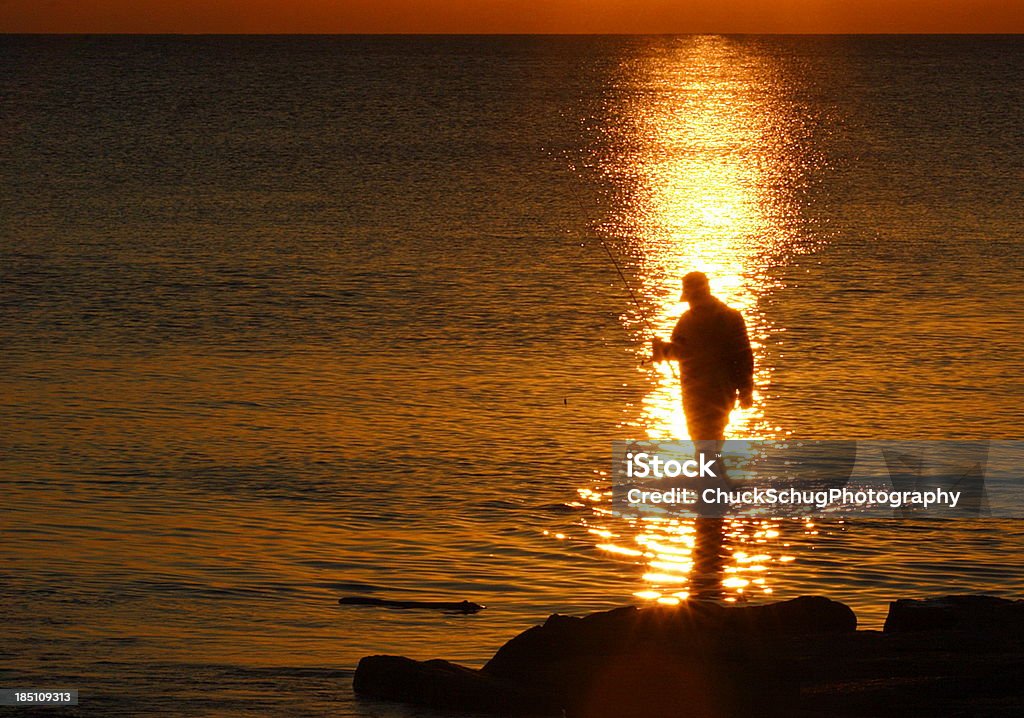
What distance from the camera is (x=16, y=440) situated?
44.9ft

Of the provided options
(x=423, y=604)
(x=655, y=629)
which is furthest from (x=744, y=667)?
(x=423, y=604)

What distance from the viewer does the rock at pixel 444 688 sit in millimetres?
7082

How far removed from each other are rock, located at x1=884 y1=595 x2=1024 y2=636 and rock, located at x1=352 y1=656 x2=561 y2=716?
1668 millimetres

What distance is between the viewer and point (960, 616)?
747 cm

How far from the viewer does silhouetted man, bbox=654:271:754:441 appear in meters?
10.1

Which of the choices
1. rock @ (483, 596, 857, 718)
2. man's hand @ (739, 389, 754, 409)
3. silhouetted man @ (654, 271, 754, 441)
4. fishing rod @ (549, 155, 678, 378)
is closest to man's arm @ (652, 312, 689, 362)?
silhouetted man @ (654, 271, 754, 441)

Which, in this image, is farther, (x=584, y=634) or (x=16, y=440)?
(x=16, y=440)

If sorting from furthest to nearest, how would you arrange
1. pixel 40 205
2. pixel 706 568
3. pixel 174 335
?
pixel 40 205, pixel 174 335, pixel 706 568

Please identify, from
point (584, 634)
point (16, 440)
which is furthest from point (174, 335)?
point (584, 634)

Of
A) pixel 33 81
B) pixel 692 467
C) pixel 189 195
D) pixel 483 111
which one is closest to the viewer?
pixel 692 467

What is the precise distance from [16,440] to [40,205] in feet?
85.4

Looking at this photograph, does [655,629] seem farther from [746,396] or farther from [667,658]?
[746,396]

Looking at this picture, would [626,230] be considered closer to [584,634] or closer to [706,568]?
[706,568]

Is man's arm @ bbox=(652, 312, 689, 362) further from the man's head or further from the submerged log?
the submerged log
